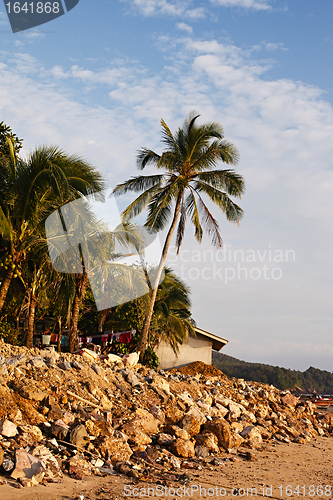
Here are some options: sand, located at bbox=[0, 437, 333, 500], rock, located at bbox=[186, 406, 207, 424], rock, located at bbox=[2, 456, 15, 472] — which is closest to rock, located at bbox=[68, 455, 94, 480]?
sand, located at bbox=[0, 437, 333, 500]

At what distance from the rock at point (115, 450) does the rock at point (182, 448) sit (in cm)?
87

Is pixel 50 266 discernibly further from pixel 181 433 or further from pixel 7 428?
pixel 7 428

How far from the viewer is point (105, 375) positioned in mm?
8820

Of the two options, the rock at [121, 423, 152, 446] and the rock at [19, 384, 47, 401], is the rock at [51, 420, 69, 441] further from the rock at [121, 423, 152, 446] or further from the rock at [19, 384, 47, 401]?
the rock at [121, 423, 152, 446]

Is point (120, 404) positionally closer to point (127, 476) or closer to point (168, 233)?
point (127, 476)

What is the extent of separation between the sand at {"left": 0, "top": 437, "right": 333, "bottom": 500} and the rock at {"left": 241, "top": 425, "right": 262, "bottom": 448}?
25 centimetres

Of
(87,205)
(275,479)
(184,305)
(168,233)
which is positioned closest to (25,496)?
(275,479)

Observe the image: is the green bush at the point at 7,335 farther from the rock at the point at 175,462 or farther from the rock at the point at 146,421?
the rock at the point at 175,462

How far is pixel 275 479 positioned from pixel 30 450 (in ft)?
12.4

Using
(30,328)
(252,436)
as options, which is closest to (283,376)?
(30,328)

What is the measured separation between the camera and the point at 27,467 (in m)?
4.92

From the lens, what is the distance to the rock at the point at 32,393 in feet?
21.2

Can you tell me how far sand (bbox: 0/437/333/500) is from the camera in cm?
470

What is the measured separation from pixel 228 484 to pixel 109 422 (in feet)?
7.00
